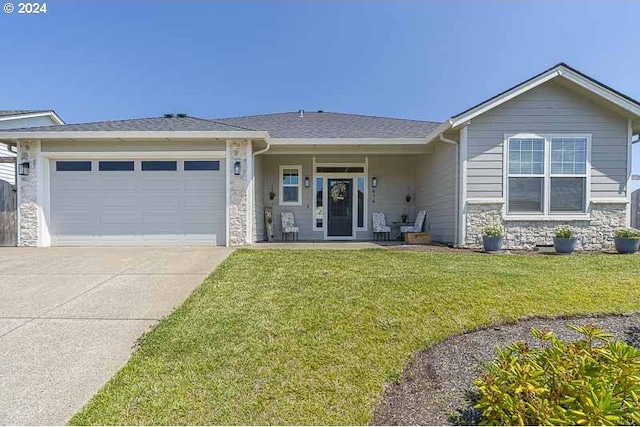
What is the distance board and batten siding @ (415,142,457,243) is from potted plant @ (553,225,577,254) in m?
2.19

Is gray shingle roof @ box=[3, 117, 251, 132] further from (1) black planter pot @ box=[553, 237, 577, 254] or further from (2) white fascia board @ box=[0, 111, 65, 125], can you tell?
(1) black planter pot @ box=[553, 237, 577, 254]

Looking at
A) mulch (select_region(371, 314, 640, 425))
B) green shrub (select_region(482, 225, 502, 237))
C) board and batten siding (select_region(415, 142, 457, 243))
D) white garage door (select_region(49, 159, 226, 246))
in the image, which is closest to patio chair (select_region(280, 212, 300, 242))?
white garage door (select_region(49, 159, 226, 246))

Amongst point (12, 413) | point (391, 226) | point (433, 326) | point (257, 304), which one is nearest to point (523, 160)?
point (391, 226)

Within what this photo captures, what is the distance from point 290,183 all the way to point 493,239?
614 cm

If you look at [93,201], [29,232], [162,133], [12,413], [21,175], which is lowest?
[12,413]

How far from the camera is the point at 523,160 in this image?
8.04 metres

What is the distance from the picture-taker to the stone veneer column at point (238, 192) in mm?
8461

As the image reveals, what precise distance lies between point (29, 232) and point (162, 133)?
4243 mm

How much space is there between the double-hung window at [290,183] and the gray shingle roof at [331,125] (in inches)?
49.3

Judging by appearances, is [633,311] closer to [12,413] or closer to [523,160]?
[523,160]

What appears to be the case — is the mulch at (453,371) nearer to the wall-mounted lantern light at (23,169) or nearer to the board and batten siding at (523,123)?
the board and batten siding at (523,123)

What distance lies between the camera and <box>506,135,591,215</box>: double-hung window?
316 inches

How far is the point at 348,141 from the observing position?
29.7 feet

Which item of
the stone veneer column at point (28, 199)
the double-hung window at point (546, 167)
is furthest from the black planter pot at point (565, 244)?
the stone veneer column at point (28, 199)
